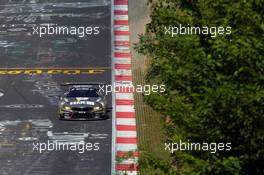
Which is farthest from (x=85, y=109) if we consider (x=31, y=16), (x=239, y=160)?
(x=239, y=160)

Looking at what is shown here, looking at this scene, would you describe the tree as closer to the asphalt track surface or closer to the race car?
the asphalt track surface

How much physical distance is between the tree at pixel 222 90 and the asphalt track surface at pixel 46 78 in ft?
42.3

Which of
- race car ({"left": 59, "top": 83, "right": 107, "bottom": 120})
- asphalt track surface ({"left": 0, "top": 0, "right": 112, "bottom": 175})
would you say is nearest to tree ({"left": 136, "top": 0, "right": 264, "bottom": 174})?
asphalt track surface ({"left": 0, "top": 0, "right": 112, "bottom": 175})

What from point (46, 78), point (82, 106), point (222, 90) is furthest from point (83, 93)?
point (222, 90)

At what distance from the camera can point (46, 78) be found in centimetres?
3444

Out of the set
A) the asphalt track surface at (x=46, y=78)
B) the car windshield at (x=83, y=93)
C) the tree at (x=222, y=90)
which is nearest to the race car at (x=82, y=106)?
the car windshield at (x=83, y=93)

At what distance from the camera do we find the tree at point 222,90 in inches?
443

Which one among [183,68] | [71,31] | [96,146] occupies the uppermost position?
[183,68]

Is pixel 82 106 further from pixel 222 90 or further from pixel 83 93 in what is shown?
pixel 222 90

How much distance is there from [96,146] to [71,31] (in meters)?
14.7

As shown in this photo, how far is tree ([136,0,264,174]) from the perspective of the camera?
36.9 feet

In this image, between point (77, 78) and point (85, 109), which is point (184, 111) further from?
point (77, 78)

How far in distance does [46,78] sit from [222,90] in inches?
941

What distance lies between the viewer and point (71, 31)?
40750 millimetres
